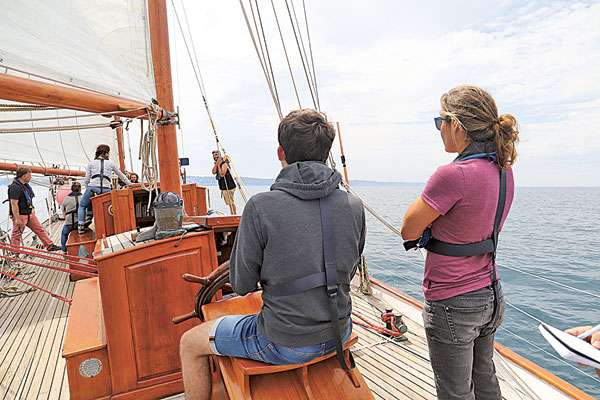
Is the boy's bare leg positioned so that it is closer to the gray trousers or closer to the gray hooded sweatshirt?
the gray hooded sweatshirt

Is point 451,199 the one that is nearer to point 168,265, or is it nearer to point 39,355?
point 168,265

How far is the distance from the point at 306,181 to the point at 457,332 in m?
0.77

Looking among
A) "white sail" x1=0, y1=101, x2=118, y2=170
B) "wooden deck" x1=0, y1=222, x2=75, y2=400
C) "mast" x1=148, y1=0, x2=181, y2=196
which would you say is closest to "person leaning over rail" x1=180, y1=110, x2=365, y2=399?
"wooden deck" x1=0, y1=222, x2=75, y2=400

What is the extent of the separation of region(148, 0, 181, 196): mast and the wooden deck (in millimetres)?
1586

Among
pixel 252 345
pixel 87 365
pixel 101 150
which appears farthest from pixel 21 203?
pixel 252 345

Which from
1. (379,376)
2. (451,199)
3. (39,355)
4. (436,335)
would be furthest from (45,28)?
(379,376)

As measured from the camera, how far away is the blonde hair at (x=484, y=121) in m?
1.24

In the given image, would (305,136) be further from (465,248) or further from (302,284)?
(465,248)

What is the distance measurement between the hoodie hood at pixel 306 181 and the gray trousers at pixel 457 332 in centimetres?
62

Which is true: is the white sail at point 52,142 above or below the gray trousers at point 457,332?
above

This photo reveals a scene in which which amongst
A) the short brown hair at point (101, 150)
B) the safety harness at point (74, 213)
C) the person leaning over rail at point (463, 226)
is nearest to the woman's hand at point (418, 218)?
the person leaning over rail at point (463, 226)

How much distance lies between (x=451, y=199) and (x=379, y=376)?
171 cm

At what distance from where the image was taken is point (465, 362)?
129 cm

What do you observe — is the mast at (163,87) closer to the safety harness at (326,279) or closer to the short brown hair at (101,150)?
the short brown hair at (101,150)
